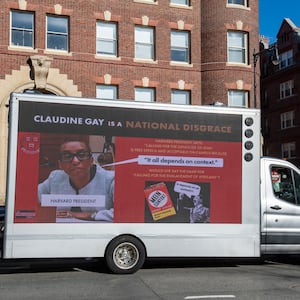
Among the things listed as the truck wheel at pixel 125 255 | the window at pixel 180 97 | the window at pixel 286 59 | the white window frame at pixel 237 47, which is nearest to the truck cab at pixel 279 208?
the truck wheel at pixel 125 255

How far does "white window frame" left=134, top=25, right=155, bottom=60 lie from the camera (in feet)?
Answer: 77.4

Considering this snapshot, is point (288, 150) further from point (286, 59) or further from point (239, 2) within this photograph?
point (239, 2)

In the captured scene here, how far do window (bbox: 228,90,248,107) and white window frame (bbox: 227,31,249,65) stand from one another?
1545mm

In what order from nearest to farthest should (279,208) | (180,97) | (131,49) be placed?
(279,208) < (131,49) < (180,97)

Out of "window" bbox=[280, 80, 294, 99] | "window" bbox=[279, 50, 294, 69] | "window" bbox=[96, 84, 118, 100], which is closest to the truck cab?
"window" bbox=[96, 84, 118, 100]

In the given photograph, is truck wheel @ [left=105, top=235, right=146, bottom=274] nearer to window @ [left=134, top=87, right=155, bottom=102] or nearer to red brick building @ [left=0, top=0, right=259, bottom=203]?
red brick building @ [left=0, top=0, right=259, bottom=203]

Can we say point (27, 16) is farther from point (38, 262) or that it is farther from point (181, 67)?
point (38, 262)

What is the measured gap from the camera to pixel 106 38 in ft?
75.9

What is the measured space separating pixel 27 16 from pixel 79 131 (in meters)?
14.8

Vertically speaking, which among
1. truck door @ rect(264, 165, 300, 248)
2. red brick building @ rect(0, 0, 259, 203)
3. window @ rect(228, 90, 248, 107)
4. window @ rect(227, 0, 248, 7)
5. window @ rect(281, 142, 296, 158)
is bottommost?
truck door @ rect(264, 165, 300, 248)

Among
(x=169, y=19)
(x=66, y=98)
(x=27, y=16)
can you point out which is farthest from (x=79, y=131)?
(x=169, y=19)

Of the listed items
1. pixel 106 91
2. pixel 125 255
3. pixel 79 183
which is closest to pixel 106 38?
pixel 106 91

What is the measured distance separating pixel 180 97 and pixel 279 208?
1510 centimetres

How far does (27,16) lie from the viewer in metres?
21.8
